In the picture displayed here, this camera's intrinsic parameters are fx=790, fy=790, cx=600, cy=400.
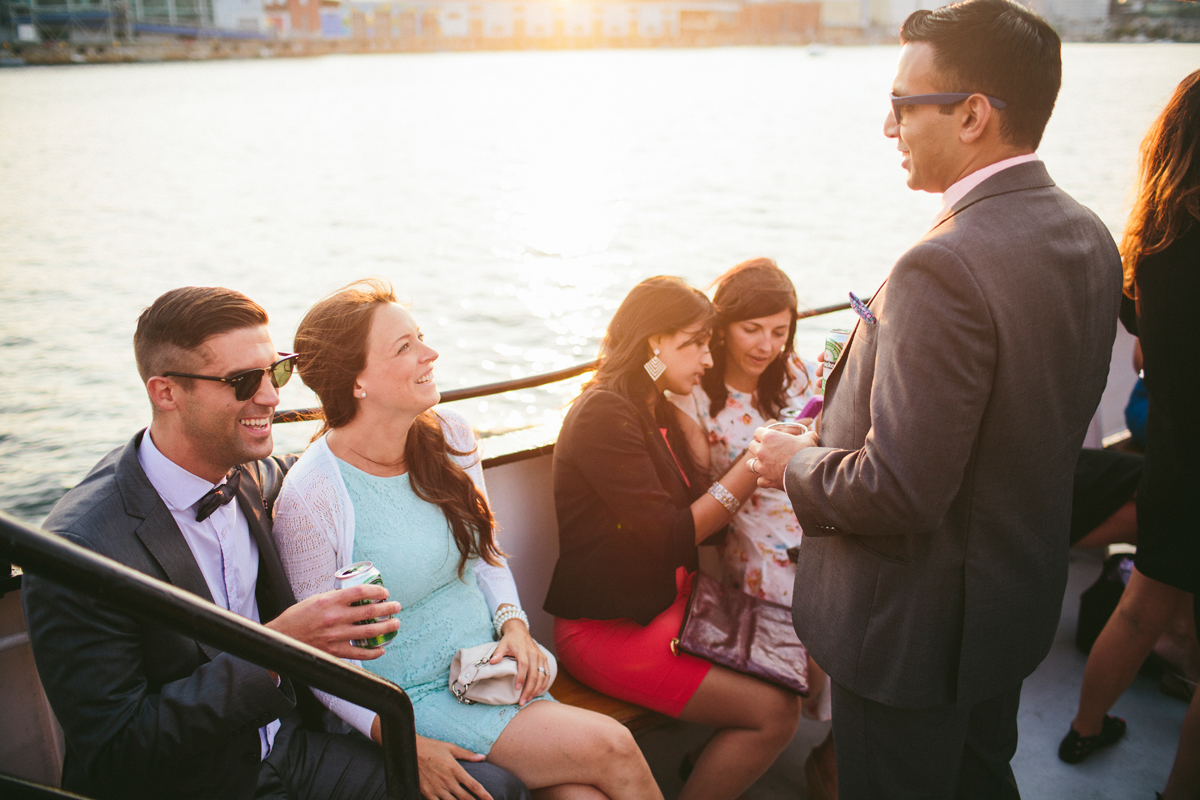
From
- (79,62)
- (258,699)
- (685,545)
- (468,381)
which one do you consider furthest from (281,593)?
(79,62)

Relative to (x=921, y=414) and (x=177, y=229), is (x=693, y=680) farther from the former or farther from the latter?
(x=177, y=229)

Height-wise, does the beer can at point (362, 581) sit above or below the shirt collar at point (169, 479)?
below

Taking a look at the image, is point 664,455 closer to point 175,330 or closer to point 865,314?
point 865,314

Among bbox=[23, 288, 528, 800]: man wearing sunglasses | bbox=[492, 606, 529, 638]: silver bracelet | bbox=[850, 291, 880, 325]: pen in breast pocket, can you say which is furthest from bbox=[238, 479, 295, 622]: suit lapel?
bbox=[850, 291, 880, 325]: pen in breast pocket

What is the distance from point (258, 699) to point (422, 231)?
40.2 m

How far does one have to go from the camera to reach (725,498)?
2.38m

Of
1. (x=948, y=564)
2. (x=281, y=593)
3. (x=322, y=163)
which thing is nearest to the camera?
(x=948, y=564)

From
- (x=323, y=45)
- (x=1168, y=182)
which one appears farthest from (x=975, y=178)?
(x=323, y=45)

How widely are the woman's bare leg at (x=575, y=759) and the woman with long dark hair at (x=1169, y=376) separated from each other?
1513 millimetres

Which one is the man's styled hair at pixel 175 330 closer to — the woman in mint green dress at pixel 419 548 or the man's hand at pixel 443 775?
the woman in mint green dress at pixel 419 548

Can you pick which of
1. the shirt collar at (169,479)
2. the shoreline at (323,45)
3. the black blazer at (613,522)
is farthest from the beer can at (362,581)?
the shoreline at (323,45)

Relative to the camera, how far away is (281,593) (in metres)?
1.88

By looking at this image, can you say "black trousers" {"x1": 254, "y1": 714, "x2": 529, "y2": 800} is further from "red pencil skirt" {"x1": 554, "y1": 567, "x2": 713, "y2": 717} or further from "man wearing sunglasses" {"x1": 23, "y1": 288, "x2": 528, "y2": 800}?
"red pencil skirt" {"x1": 554, "y1": 567, "x2": 713, "y2": 717}

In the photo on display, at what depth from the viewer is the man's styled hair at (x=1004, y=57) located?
138 centimetres
